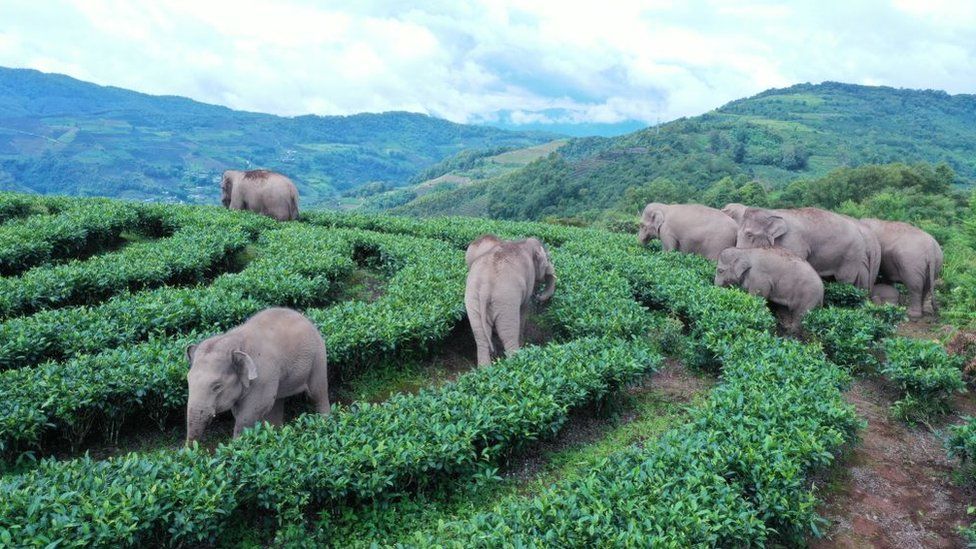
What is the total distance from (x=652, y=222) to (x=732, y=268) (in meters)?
4.54

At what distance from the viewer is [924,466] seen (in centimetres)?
695

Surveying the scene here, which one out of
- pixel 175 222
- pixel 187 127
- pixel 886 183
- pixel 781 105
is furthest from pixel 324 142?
pixel 175 222

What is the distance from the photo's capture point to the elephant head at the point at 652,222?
15.6 m

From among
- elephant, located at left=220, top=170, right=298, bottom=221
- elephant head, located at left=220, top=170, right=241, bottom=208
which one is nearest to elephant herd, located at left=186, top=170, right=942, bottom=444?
elephant, located at left=220, top=170, right=298, bottom=221

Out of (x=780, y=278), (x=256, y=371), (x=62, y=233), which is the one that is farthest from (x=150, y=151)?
(x=256, y=371)

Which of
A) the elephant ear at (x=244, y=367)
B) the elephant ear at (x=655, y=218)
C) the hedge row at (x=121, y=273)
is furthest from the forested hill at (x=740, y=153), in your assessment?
the elephant ear at (x=244, y=367)

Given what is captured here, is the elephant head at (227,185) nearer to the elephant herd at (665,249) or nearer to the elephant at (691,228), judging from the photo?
the elephant herd at (665,249)

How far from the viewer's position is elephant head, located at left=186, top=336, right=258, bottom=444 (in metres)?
5.75

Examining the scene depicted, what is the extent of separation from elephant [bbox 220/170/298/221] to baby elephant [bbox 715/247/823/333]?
12171mm

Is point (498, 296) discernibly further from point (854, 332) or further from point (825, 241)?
point (825, 241)

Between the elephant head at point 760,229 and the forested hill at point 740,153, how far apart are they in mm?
38740

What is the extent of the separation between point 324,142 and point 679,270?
19372 centimetres

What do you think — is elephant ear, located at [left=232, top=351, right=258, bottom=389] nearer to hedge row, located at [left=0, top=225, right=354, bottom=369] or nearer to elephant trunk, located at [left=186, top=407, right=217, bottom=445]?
elephant trunk, located at [left=186, top=407, right=217, bottom=445]

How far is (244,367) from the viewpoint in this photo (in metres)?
5.97
